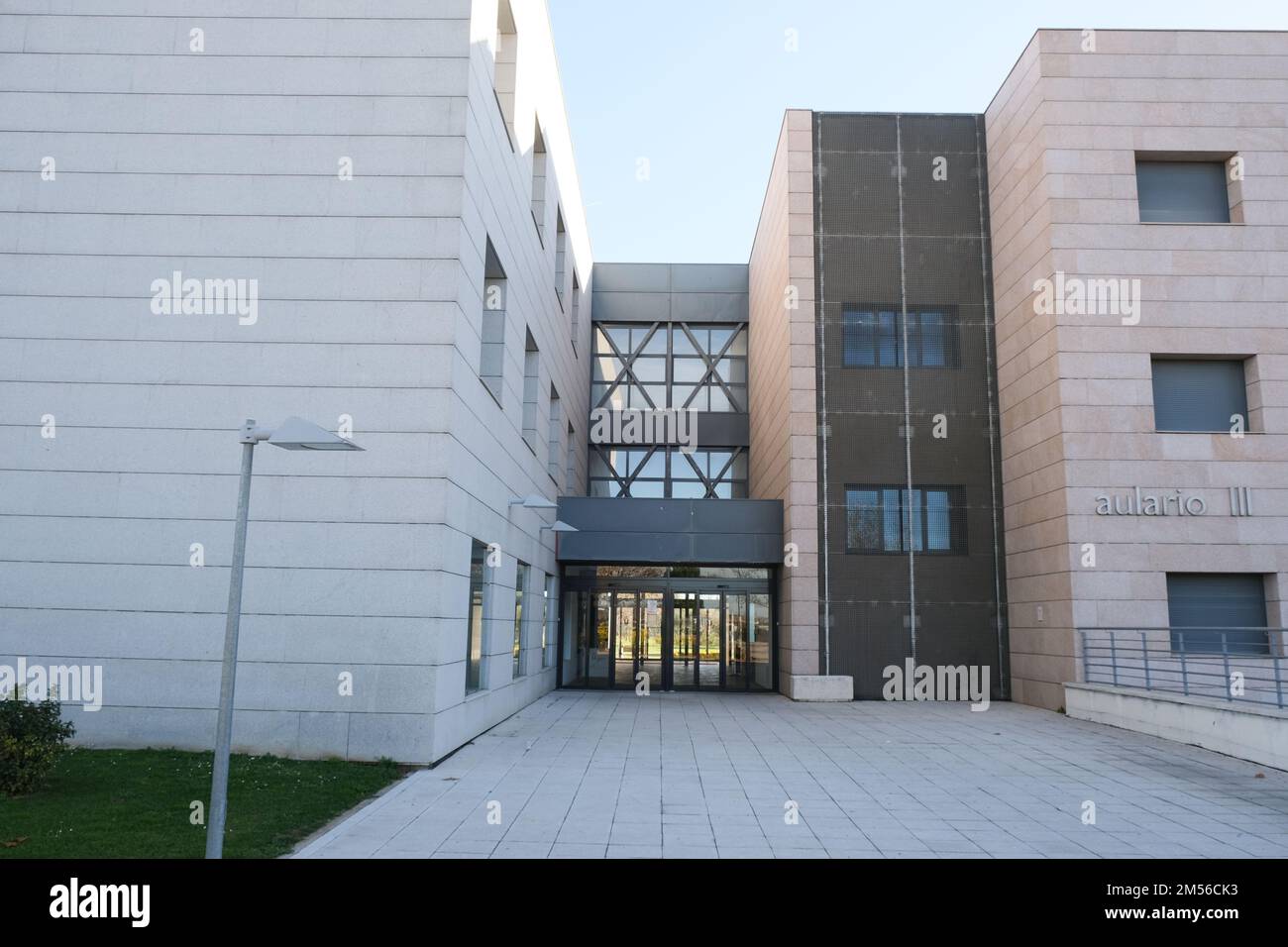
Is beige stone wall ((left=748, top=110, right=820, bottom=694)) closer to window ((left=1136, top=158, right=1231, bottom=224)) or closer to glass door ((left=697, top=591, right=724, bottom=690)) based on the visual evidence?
glass door ((left=697, top=591, right=724, bottom=690))

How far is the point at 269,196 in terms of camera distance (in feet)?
36.7

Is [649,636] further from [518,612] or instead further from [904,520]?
[904,520]

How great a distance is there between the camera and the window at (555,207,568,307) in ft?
66.8

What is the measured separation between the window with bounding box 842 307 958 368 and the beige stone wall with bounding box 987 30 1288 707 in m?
1.67

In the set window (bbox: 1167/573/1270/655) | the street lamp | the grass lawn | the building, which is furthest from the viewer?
window (bbox: 1167/573/1270/655)

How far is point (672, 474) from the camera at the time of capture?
981 inches

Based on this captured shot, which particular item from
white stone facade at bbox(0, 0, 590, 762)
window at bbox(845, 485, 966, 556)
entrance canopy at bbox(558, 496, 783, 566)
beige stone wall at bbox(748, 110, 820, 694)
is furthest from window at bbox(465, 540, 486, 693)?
window at bbox(845, 485, 966, 556)

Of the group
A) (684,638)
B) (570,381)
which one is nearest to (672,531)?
(684,638)

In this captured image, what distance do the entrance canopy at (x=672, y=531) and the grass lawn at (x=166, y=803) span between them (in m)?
10.8

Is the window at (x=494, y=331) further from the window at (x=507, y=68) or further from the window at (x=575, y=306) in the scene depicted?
the window at (x=575, y=306)

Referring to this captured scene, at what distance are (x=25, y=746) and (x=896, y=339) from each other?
662 inches

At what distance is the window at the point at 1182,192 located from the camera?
56.3 ft

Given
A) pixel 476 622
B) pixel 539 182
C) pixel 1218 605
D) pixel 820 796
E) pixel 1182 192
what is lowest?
pixel 820 796
